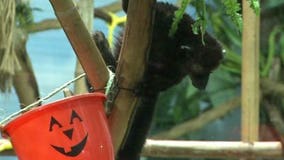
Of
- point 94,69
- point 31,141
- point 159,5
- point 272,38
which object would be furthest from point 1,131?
point 272,38

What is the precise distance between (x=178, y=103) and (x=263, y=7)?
68 cm

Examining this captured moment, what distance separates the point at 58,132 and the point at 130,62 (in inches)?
8.6

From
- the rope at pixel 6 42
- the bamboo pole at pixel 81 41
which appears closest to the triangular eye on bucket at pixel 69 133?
the bamboo pole at pixel 81 41

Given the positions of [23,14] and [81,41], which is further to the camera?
[23,14]

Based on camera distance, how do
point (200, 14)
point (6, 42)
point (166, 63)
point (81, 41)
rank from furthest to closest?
point (6, 42), point (166, 63), point (81, 41), point (200, 14)

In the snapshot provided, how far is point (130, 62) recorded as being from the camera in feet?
3.16

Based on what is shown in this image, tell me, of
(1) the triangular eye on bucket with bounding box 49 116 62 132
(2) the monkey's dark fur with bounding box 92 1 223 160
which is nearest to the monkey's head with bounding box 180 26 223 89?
(2) the monkey's dark fur with bounding box 92 1 223 160

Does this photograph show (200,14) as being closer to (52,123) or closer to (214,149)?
(52,123)

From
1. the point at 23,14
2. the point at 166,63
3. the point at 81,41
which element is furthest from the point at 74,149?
the point at 23,14

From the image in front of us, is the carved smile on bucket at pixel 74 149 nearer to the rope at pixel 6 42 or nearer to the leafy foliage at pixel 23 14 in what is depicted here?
the rope at pixel 6 42

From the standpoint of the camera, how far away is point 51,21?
2314 mm

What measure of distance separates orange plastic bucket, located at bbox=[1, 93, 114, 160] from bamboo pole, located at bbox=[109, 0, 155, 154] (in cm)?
16

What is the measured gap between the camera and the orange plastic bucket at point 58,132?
A: 789 millimetres

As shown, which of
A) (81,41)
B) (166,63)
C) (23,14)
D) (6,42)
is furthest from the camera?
(23,14)
